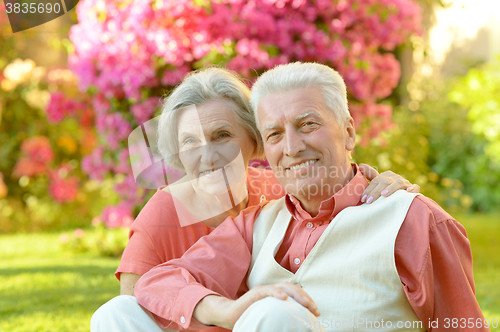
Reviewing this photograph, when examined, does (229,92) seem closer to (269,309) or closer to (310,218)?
(310,218)

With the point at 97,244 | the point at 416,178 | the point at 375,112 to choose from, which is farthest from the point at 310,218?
the point at 97,244

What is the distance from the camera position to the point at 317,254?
188 cm

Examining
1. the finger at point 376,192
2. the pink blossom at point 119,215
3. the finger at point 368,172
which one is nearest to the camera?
the finger at point 376,192

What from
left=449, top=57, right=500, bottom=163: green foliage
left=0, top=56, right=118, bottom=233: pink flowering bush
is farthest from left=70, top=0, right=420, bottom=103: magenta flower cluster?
left=0, top=56, right=118, bottom=233: pink flowering bush

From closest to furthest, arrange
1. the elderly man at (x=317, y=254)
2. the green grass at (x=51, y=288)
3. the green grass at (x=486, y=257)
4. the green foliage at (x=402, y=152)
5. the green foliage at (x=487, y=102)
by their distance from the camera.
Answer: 1. the elderly man at (x=317, y=254)
2. the green grass at (x=51, y=288)
3. the green grass at (x=486, y=257)
4. the green foliage at (x=402, y=152)
5. the green foliage at (x=487, y=102)

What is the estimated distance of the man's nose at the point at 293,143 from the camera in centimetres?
194

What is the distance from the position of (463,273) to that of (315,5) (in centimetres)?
292

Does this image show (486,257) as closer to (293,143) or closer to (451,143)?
(451,143)

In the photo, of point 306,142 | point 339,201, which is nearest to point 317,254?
point 339,201

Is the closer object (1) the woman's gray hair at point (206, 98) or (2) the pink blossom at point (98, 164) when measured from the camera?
(1) the woman's gray hair at point (206, 98)

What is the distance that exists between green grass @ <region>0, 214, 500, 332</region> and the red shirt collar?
197 cm

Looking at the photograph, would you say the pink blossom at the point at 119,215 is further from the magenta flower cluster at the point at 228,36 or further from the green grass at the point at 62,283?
the magenta flower cluster at the point at 228,36

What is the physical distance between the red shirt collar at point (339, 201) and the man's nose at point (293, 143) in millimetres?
222

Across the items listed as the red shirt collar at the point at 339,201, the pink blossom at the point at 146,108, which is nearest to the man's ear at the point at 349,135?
the red shirt collar at the point at 339,201
